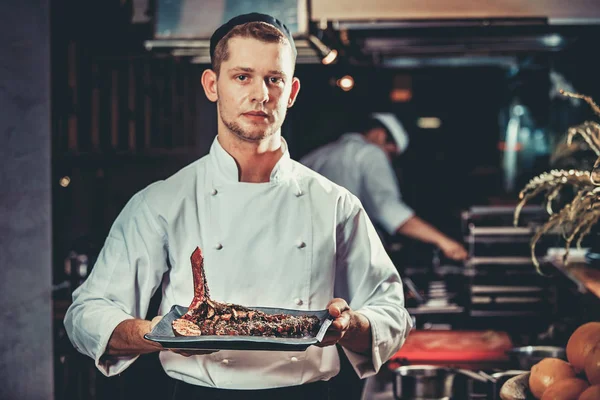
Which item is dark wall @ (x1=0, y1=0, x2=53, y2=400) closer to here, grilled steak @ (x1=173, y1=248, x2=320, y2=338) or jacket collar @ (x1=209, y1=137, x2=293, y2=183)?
jacket collar @ (x1=209, y1=137, x2=293, y2=183)

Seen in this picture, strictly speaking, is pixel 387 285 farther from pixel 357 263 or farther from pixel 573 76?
pixel 573 76

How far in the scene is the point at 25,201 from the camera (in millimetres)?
3545

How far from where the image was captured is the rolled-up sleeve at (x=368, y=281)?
235 centimetres

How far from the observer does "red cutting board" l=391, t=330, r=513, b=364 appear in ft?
11.8

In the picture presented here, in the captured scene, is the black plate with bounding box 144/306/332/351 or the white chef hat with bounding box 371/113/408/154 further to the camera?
the white chef hat with bounding box 371/113/408/154

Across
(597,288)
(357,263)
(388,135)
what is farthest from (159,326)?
(388,135)

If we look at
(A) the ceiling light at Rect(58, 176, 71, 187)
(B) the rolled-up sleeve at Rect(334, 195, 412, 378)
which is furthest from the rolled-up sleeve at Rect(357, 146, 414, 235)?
(B) the rolled-up sleeve at Rect(334, 195, 412, 378)

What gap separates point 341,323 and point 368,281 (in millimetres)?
353

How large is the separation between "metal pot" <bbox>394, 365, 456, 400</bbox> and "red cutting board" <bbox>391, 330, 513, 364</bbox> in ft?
1.40

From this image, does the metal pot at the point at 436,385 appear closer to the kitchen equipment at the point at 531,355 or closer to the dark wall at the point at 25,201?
the kitchen equipment at the point at 531,355

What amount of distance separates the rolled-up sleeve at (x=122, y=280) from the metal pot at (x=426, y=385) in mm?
1183

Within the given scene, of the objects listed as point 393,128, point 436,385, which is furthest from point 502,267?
point 436,385

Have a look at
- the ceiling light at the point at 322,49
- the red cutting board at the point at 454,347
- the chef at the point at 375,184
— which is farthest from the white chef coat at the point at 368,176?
the red cutting board at the point at 454,347

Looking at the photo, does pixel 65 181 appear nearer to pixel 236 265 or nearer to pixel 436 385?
pixel 436 385
